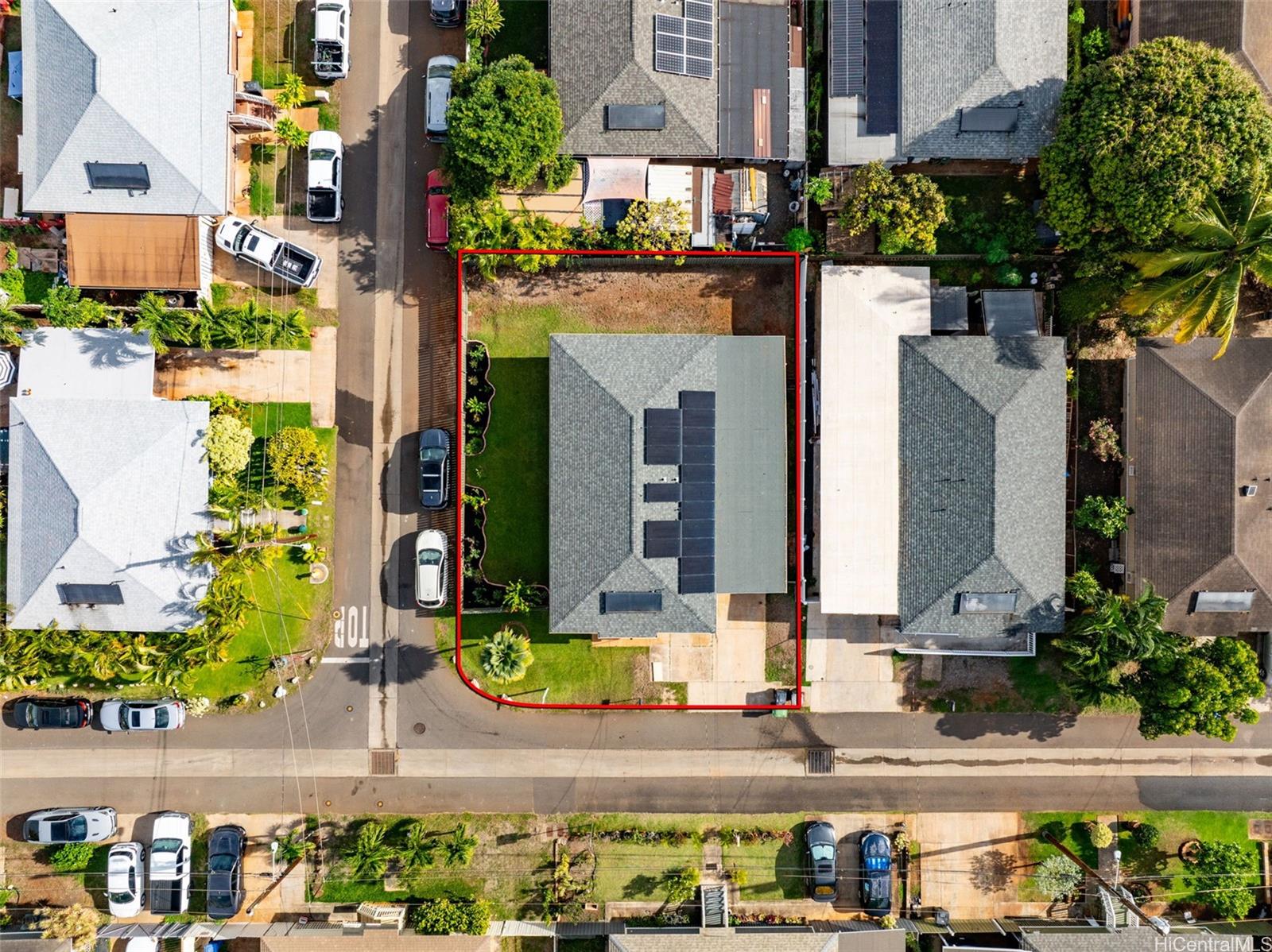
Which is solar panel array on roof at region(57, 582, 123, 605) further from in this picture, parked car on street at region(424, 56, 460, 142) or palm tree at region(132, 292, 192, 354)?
parked car on street at region(424, 56, 460, 142)

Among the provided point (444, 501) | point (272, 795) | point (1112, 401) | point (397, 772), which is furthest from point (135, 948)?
point (1112, 401)

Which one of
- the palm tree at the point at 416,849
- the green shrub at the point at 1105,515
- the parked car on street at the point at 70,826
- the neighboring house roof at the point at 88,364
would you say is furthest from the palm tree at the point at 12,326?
the green shrub at the point at 1105,515

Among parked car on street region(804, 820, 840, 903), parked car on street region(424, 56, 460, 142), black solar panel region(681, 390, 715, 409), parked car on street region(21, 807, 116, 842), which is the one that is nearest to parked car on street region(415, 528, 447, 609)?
black solar panel region(681, 390, 715, 409)

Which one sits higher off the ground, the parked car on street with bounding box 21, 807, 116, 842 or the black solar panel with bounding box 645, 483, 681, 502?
the black solar panel with bounding box 645, 483, 681, 502

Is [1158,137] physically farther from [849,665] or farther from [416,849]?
[416,849]

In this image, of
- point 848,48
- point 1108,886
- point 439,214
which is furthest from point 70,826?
point 848,48

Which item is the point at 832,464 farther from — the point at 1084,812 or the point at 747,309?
the point at 1084,812
